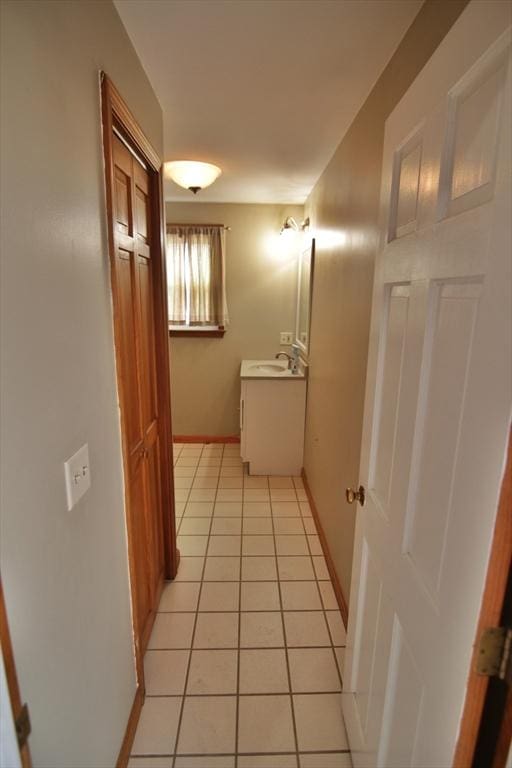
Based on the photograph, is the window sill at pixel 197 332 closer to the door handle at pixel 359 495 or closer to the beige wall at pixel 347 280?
the beige wall at pixel 347 280

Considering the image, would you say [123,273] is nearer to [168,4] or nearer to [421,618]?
[168,4]

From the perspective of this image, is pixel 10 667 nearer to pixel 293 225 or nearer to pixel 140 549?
pixel 140 549

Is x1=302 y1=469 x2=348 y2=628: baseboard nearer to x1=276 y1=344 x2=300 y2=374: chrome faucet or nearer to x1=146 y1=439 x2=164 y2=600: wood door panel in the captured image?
x1=146 y1=439 x2=164 y2=600: wood door panel

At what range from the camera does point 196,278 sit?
3773mm

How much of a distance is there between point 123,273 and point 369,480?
1079 millimetres

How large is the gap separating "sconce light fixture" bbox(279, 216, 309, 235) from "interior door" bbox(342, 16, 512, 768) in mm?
2474

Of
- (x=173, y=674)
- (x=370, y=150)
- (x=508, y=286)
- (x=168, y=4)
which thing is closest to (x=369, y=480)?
(x=508, y=286)

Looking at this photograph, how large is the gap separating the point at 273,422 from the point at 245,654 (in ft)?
6.11

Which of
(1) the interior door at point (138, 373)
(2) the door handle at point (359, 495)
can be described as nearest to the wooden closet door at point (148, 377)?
(1) the interior door at point (138, 373)

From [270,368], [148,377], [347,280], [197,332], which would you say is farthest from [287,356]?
[148,377]

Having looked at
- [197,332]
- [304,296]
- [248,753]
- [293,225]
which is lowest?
[248,753]

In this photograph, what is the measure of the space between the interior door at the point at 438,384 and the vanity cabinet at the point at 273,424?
6.99 feet

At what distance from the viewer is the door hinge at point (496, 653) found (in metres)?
0.58

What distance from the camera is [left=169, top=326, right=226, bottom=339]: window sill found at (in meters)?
3.87
